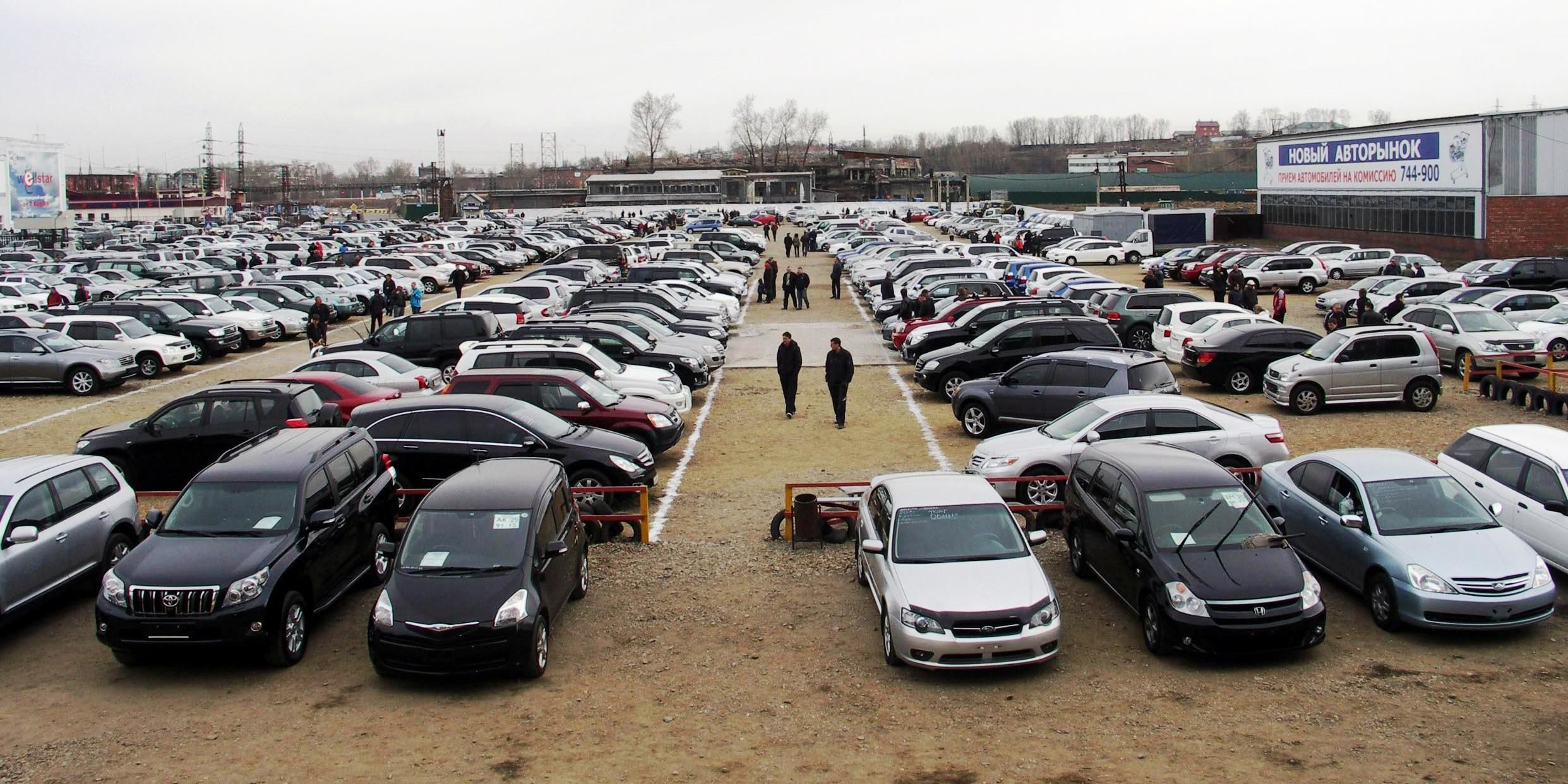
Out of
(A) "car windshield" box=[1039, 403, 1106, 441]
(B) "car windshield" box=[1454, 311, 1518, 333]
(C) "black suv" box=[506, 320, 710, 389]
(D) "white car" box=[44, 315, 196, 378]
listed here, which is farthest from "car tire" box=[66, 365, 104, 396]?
(B) "car windshield" box=[1454, 311, 1518, 333]

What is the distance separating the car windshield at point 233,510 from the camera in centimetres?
1030

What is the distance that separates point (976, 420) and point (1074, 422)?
3.81 meters

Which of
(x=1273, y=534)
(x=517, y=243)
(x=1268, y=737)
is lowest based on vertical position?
(x=1268, y=737)

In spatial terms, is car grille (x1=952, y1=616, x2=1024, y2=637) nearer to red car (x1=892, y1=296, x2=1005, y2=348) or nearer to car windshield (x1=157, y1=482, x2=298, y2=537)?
car windshield (x1=157, y1=482, x2=298, y2=537)

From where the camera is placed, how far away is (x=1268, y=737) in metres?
8.39

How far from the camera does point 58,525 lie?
11.1 metres

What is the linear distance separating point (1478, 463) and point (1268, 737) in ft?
18.8

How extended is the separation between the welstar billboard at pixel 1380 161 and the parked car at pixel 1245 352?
27906 millimetres

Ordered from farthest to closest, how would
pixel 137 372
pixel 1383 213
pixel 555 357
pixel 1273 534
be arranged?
pixel 1383 213, pixel 137 372, pixel 555 357, pixel 1273 534

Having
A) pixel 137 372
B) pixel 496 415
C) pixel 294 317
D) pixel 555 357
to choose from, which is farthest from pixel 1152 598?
pixel 294 317

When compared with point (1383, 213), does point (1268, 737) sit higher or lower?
lower

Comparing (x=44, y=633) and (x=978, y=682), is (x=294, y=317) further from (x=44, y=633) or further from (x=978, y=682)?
(x=978, y=682)

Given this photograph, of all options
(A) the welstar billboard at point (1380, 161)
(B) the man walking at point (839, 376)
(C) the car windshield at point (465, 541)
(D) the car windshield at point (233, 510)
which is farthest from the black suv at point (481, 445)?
(A) the welstar billboard at point (1380, 161)

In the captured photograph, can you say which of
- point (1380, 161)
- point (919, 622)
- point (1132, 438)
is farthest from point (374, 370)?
point (1380, 161)
